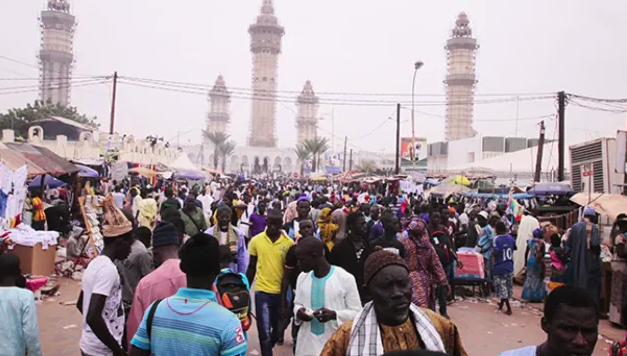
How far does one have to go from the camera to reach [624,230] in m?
7.54

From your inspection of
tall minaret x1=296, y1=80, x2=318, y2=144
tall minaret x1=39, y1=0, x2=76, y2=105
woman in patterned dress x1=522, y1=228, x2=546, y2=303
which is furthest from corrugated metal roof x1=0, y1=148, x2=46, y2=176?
tall minaret x1=296, y1=80, x2=318, y2=144

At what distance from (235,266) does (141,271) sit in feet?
6.09

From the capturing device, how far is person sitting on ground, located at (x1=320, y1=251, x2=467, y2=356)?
2.31 m

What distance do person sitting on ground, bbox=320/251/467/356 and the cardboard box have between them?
8252mm

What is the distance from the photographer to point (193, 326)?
238 cm

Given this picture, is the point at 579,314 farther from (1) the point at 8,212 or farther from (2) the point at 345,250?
(1) the point at 8,212

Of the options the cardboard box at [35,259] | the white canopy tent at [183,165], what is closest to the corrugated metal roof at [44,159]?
the cardboard box at [35,259]

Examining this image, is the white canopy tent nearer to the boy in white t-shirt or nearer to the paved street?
the paved street

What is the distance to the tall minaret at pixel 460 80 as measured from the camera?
94688 millimetres

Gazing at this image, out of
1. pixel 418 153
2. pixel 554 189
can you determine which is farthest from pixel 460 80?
pixel 554 189

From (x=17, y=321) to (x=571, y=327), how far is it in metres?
3.12

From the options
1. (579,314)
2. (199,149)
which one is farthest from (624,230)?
(199,149)

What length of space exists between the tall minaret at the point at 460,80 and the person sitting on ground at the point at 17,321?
310ft

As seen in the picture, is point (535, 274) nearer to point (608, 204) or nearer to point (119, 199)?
point (608, 204)
